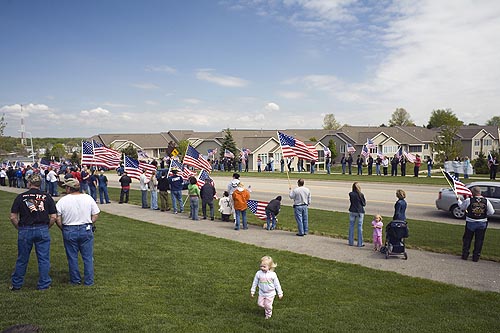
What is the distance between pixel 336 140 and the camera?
244 feet

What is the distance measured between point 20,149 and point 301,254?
129796mm

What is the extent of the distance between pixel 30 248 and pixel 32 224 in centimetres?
44

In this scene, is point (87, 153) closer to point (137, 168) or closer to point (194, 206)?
point (137, 168)

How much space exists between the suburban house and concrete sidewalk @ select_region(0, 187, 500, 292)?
4571 cm

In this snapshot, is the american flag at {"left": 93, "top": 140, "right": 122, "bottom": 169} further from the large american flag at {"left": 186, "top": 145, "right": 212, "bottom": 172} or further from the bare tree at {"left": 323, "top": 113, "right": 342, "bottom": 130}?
the bare tree at {"left": 323, "top": 113, "right": 342, "bottom": 130}

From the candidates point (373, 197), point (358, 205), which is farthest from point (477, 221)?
point (373, 197)

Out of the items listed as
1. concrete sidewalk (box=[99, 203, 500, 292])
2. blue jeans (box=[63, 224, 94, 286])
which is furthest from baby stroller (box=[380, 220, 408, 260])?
blue jeans (box=[63, 224, 94, 286])

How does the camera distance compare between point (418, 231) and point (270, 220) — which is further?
point (270, 220)

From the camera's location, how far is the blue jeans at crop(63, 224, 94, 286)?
24.1 feet

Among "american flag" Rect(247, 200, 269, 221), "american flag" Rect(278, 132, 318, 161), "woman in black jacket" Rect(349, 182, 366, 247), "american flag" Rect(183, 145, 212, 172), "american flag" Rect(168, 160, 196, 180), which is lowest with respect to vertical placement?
"american flag" Rect(247, 200, 269, 221)

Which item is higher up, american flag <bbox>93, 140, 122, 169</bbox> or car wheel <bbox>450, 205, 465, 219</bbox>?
american flag <bbox>93, 140, 122, 169</bbox>

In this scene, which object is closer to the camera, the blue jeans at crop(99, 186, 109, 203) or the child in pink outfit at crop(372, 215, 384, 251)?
→ the child in pink outfit at crop(372, 215, 384, 251)

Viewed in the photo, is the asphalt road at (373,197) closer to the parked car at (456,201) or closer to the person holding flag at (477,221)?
the parked car at (456,201)

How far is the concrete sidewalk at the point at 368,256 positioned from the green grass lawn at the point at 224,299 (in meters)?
0.65
